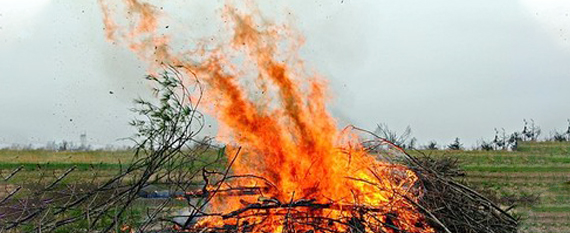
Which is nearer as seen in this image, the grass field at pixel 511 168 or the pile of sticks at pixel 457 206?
the pile of sticks at pixel 457 206

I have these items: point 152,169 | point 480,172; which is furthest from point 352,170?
point 480,172

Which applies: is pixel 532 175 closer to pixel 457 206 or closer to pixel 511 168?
pixel 511 168

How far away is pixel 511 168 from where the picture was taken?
52.0 ft

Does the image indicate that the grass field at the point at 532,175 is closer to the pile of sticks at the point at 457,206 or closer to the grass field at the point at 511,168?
the grass field at the point at 511,168

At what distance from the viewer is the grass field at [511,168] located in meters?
12.9

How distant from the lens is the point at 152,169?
506 centimetres

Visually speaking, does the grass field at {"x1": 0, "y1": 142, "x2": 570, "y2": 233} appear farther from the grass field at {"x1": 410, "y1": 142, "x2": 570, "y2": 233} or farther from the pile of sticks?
the pile of sticks

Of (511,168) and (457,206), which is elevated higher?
(511,168)

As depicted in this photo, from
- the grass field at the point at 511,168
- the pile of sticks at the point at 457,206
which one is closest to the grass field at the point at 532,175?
the grass field at the point at 511,168

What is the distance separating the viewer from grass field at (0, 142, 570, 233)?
12.9 m

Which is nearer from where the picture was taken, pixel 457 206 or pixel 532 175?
pixel 457 206

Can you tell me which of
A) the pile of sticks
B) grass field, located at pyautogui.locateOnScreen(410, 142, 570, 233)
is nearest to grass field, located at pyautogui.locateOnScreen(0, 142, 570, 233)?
grass field, located at pyautogui.locateOnScreen(410, 142, 570, 233)

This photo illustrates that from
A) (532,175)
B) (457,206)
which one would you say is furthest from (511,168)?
(457,206)

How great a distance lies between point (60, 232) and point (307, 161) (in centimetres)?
368
